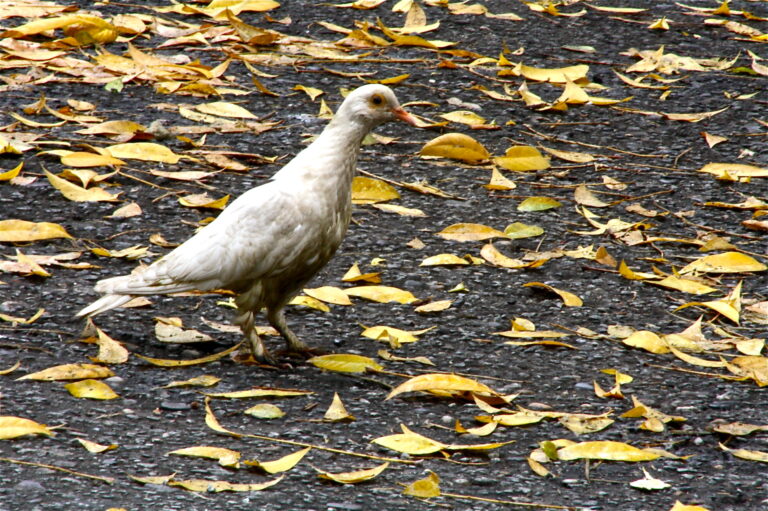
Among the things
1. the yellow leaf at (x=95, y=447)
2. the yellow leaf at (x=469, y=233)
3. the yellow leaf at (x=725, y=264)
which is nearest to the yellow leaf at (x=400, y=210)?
the yellow leaf at (x=469, y=233)

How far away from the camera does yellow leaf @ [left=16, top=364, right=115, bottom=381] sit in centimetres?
395

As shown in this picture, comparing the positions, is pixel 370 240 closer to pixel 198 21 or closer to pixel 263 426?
pixel 263 426

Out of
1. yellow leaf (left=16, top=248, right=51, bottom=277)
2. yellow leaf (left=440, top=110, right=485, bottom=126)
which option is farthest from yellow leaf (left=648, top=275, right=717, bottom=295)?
yellow leaf (left=16, top=248, right=51, bottom=277)

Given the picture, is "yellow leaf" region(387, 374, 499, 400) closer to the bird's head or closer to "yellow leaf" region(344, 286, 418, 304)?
"yellow leaf" region(344, 286, 418, 304)

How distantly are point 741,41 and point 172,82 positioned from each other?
4333 mm

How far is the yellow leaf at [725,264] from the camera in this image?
5.19 meters

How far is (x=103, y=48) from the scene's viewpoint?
7184 mm

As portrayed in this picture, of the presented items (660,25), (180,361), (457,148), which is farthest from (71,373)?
(660,25)

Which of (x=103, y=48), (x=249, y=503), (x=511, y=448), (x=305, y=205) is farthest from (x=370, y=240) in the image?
(x=103, y=48)

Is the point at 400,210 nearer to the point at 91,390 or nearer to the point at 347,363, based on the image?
the point at 347,363

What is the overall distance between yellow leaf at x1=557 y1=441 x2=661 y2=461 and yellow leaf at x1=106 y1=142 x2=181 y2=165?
320cm

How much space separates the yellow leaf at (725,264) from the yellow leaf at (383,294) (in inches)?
56.0

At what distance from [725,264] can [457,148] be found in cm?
180

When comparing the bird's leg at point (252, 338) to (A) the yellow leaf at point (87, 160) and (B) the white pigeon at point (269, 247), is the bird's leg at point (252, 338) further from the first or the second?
(A) the yellow leaf at point (87, 160)
